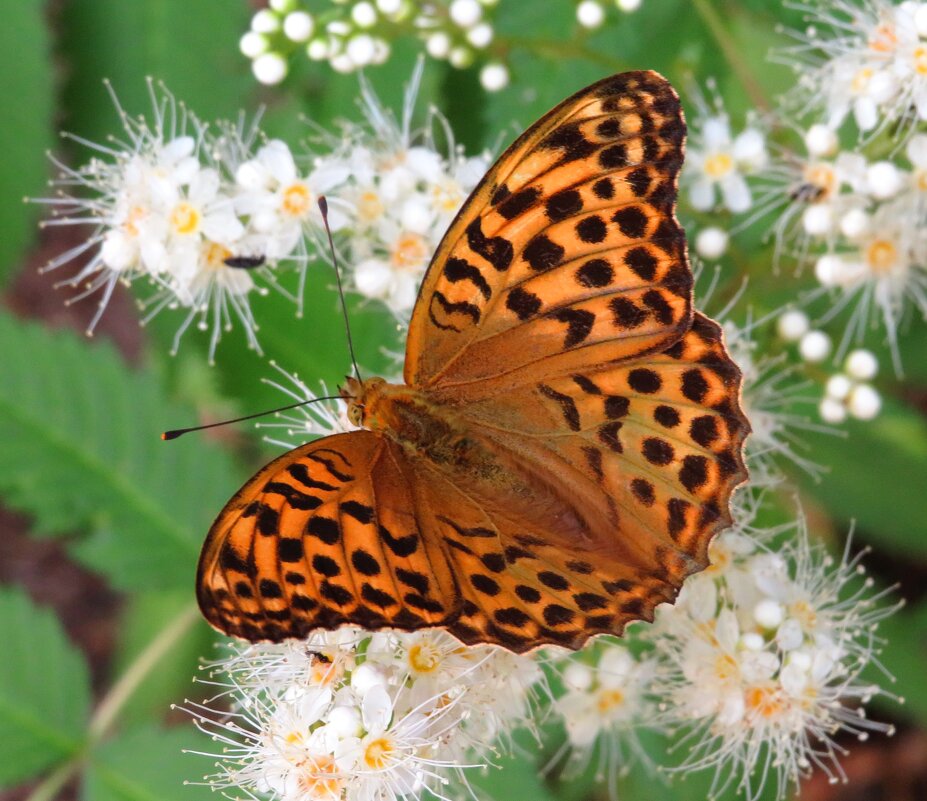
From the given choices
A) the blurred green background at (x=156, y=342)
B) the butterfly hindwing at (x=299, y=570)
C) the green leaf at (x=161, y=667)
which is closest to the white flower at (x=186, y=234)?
the blurred green background at (x=156, y=342)

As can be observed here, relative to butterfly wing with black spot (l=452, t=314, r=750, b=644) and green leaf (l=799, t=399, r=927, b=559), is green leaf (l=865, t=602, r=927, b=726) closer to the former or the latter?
green leaf (l=799, t=399, r=927, b=559)

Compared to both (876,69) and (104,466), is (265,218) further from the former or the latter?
(876,69)

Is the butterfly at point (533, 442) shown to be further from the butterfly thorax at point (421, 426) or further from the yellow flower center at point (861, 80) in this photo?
the yellow flower center at point (861, 80)

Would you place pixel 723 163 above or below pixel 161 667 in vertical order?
above

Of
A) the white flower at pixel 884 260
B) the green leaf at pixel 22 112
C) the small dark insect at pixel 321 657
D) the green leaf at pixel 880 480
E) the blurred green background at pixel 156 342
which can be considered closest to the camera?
the small dark insect at pixel 321 657

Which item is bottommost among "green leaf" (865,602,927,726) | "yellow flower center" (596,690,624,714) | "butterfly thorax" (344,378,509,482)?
"green leaf" (865,602,927,726)

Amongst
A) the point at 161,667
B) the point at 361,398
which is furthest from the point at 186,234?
the point at 161,667

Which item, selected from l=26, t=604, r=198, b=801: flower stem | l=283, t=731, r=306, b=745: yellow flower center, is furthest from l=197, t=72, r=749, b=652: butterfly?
l=26, t=604, r=198, b=801: flower stem
